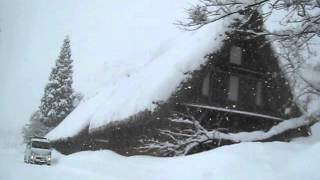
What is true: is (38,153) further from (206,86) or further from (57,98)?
(57,98)

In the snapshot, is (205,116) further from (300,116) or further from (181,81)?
(300,116)

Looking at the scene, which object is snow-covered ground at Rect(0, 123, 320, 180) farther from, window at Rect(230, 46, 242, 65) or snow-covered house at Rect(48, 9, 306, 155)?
window at Rect(230, 46, 242, 65)

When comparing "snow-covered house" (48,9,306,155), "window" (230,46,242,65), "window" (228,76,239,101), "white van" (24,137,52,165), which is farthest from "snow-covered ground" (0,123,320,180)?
"white van" (24,137,52,165)

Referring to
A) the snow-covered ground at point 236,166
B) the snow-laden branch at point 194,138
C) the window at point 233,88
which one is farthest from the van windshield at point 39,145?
the window at point 233,88

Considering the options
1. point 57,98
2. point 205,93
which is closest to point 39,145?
point 205,93

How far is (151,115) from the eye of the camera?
890 inches

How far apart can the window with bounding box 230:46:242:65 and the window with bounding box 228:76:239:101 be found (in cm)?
83

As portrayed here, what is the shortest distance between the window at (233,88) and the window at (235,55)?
2.71 feet

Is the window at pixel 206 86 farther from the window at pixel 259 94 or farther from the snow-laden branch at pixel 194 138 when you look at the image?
the window at pixel 259 94

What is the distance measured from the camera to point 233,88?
26641 millimetres

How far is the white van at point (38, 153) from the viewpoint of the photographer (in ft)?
94.9

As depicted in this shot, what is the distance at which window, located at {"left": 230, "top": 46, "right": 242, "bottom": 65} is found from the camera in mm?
26375

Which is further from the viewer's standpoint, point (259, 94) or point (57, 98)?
point (57, 98)

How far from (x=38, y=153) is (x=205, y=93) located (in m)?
10.6
